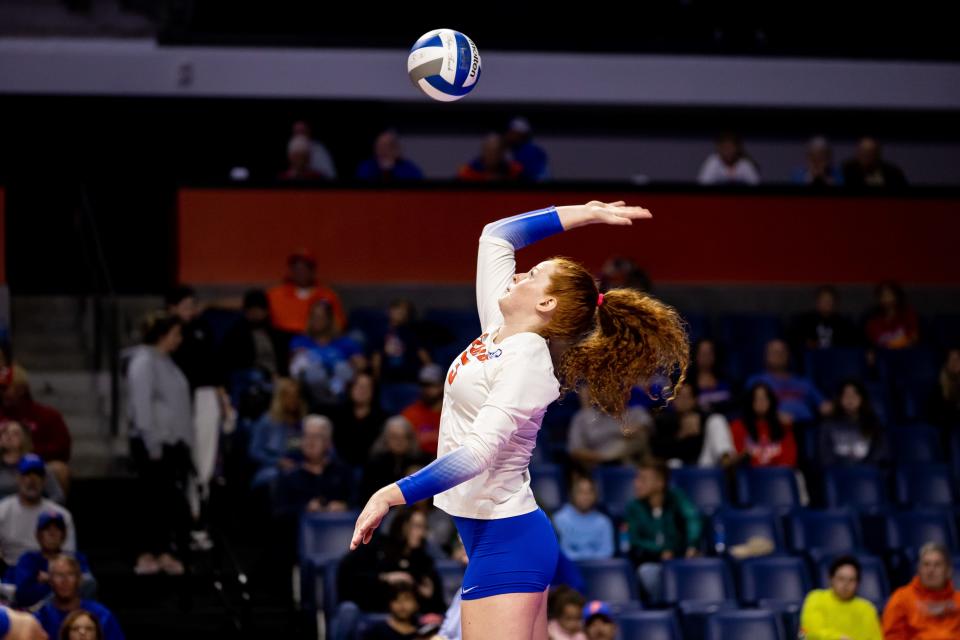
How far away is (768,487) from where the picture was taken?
1030cm

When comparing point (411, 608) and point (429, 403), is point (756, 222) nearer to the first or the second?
point (429, 403)

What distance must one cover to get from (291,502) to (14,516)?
5.81 feet

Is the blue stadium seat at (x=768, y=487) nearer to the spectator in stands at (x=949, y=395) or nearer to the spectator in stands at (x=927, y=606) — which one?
the spectator in stands at (x=927, y=606)

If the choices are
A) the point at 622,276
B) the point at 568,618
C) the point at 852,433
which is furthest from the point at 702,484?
the point at 568,618

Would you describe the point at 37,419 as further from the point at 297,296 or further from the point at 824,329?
the point at 824,329

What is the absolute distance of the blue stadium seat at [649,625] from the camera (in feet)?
26.9

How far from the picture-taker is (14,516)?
26.8ft

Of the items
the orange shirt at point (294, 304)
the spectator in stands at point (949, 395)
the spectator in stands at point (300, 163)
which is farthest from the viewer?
the spectator in stands at point (300, 163)

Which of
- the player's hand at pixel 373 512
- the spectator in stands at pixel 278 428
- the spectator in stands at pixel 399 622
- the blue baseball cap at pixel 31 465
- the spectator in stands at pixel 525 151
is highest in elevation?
the spectator in stands at pixel 525 151

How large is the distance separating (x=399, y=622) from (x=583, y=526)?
178 centimetres

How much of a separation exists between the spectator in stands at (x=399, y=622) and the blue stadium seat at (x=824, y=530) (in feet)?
10.1

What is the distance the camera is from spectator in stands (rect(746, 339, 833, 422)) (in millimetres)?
11227

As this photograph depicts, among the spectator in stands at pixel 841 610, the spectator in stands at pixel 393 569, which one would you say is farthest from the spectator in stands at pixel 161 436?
the spectator in stands at pixel 841 610

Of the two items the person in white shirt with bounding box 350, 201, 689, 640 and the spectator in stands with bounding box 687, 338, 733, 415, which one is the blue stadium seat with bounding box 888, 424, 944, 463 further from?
the person in white shirt with bounding box 350, 201, 689, 640
